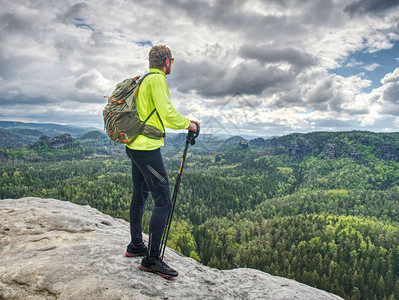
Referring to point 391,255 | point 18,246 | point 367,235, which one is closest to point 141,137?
point 18,246

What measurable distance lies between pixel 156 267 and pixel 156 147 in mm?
3544

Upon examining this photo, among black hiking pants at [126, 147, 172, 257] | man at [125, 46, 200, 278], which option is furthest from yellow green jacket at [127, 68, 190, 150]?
black hiking pants at [126, 147, 172, 257]

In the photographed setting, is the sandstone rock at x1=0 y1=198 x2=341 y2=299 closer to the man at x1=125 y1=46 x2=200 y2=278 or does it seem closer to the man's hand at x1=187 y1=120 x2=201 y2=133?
the man at x1=125 y1=46 x2=200 y2=278

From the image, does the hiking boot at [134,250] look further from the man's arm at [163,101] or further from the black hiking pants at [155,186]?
the man's arm at [163,101]

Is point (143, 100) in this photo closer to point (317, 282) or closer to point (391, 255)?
point (317, 282)

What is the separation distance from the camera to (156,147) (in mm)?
6277

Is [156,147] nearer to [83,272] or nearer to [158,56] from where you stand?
[158,56]

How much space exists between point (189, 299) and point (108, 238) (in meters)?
4.95

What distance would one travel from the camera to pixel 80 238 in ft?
30.5

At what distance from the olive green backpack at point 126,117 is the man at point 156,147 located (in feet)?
0.43

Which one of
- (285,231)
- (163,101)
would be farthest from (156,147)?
(285,231)

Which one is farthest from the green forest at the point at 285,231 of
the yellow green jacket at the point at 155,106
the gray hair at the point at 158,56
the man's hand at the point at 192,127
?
the gray hair at the point at 158,56

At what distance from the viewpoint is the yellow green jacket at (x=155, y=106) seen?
234 inches

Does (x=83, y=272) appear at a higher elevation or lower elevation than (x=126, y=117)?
lower
